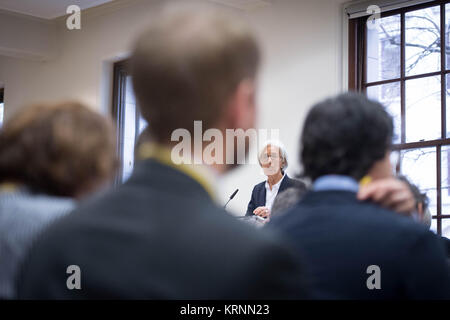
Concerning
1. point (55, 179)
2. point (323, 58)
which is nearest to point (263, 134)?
point (323, 58)

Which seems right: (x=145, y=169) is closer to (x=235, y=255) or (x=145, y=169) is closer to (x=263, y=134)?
(x=235, y=255)

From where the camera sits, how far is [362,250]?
1.30 meters

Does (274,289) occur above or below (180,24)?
below

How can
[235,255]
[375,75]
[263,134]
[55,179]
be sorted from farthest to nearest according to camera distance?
1. [263,134]
2. [375,75]
3. [55,179]
4. [235,255]

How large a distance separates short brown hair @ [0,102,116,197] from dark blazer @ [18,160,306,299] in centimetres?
24

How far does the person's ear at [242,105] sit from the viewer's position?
893 millimetres

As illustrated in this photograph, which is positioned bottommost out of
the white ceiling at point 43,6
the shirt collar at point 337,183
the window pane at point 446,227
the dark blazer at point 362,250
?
the window pane at point 446,227

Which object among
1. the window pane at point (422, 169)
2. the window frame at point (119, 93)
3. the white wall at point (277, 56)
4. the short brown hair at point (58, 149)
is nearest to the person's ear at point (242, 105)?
the short brown hair at point (58, 149)

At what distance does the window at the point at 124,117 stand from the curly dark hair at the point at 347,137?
20.9 ft

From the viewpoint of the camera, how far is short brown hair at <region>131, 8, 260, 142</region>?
86 centimetres

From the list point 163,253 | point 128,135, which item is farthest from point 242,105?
point 128,135

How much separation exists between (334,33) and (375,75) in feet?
1.62

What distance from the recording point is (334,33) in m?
5.87

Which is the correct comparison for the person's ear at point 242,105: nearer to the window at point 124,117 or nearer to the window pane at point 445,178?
the window pane at point 445,178
